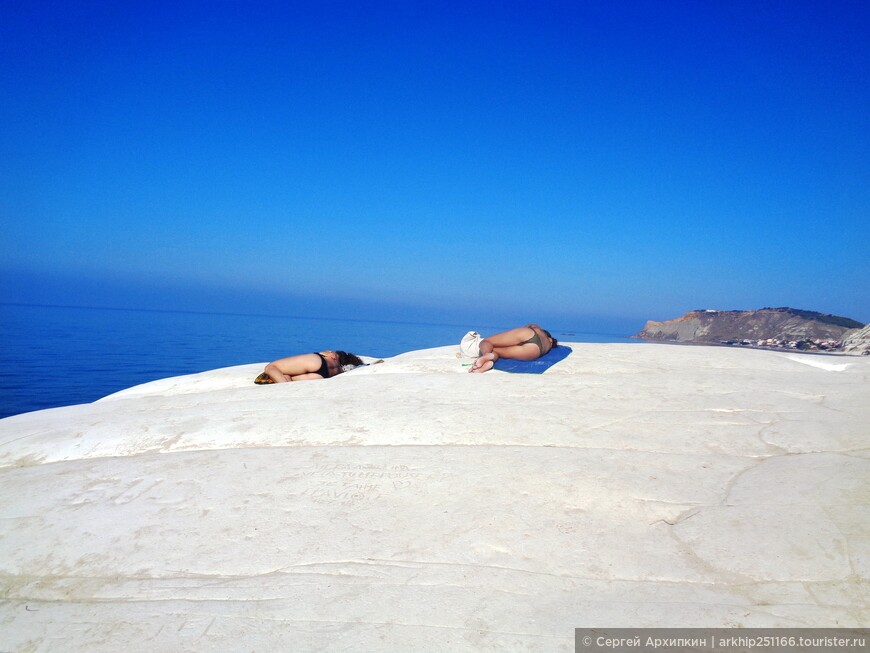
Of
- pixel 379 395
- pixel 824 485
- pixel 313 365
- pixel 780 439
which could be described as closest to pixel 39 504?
pixel 379 395

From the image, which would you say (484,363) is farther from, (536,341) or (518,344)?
(536,341)

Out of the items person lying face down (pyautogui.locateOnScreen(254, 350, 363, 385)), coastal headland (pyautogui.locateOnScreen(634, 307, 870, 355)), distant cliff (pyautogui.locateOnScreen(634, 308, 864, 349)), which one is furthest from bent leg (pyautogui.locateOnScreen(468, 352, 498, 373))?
distant cliff (pyautogui.locateOnScreen(634, 308, 864, 349))

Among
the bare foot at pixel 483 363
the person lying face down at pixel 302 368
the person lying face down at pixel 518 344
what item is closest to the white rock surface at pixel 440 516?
the bare foot at pixel 483 363

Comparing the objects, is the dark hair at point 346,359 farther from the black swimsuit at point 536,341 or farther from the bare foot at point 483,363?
the black swimsuit at point 536,341

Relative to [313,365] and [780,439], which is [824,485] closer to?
[780,439]

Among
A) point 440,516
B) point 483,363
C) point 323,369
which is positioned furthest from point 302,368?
point 440,516

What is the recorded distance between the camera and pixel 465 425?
19.8ft

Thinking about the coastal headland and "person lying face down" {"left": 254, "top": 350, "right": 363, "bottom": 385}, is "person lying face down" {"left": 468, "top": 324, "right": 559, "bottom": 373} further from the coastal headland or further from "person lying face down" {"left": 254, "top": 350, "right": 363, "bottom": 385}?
the coastal headland

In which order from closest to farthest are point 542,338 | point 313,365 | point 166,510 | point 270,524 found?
point 270,524 < point 166,510 < point 542,338 < point 313,365

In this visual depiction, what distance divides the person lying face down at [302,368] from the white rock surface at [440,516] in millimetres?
1796

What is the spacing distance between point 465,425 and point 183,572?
3.27m

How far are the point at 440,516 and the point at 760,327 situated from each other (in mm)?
15396

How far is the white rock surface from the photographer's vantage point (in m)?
3.04

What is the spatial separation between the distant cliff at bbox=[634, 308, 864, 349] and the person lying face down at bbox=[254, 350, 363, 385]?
36.6 feet
